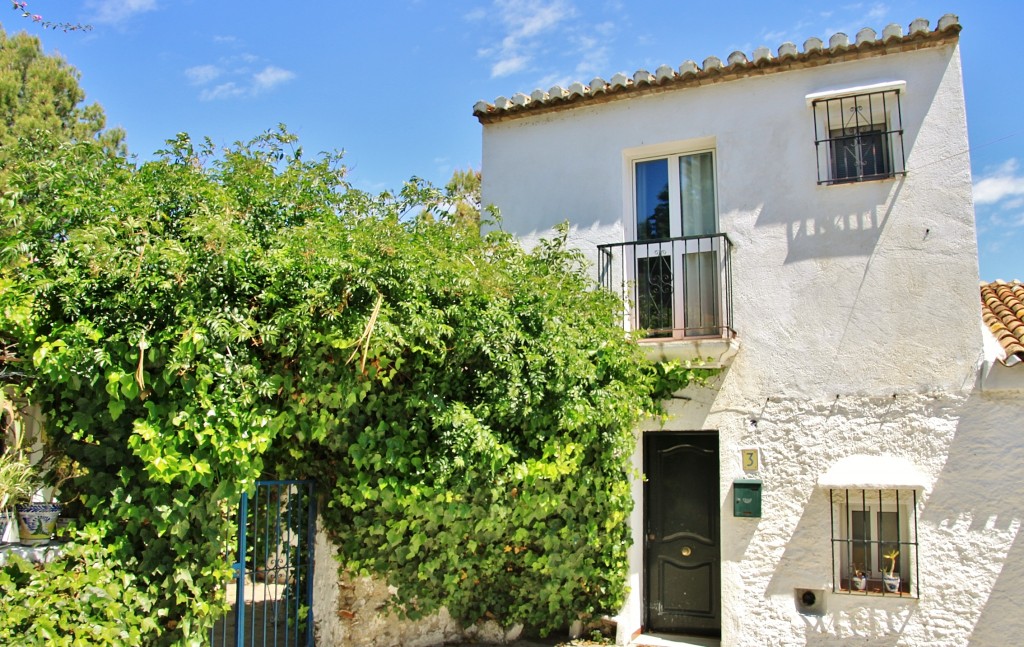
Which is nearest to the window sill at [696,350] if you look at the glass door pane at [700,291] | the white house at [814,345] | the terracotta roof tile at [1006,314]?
the white house at [814,345]

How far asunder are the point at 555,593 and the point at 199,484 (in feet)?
13.2

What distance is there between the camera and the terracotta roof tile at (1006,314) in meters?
7.71

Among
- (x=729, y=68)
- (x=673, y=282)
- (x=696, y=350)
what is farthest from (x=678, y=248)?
(x=729, y=68)

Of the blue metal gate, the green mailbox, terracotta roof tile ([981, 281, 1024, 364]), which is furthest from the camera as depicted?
the green mailbox

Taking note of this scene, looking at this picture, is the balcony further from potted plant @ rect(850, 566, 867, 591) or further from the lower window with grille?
potted plant @ rect(850, 566, 867, 591)

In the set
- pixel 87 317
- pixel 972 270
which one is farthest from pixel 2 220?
pixel 972 270

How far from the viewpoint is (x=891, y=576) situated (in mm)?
7848

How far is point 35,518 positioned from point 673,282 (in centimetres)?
643

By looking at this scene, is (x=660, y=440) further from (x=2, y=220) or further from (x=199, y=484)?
(x=2, y=220)

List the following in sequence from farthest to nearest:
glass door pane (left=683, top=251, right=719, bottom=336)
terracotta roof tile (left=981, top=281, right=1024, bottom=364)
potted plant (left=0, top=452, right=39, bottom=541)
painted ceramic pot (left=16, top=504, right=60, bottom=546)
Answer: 1. glass door pane (left=683, top=251, right=719, bottom=336)
2. terracotta roof tile (left=981, top=281, right=1024, bottom=364)
3. painted ceramic pot (left=16, top=504, right=60, bottom=546)
4. potted plant (left=0, top=452, right=39, bottom=541)

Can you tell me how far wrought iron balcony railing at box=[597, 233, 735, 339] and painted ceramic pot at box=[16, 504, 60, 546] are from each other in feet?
18.7

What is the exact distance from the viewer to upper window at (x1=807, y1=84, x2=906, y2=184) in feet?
27.9

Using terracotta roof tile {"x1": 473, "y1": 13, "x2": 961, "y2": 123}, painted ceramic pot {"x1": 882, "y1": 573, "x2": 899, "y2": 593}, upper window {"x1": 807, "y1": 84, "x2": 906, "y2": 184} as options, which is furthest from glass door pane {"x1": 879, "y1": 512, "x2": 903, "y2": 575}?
terracotta roof tile {"x1": 473, "y1": 13, "x2": 961, "y2": 123}

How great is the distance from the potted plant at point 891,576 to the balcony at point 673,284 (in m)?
2.43
